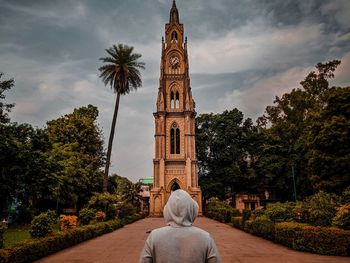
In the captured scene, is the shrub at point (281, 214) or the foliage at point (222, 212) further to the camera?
the foliage at point (222, 212)

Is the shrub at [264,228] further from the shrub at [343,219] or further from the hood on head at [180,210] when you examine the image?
the hood on head at [180,210]

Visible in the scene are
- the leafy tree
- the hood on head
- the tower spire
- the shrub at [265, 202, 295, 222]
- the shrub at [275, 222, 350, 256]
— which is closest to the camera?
the hood on head

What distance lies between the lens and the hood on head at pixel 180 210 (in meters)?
2.42

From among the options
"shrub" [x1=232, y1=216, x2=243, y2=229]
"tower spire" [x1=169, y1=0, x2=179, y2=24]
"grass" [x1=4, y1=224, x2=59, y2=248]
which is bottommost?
"grass" [x1=4, y1=224, x2=59, y2=248]

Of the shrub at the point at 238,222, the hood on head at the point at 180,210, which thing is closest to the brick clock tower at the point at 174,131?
the shrub at the point at 238,222

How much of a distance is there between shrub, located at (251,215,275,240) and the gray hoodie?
1327 cm

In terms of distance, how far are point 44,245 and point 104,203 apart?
12.5 meters

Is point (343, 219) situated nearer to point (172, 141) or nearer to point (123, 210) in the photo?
point (123, 210)

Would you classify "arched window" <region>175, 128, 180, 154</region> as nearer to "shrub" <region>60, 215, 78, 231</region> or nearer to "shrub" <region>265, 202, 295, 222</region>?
Result: "shrub" <region>265, 202, 295, 222</region>

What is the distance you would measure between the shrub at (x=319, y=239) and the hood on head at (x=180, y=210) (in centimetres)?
1014

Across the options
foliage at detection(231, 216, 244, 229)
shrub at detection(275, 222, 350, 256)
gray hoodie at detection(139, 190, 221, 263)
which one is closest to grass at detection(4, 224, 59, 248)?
gray hoodie at detection(139, 190, 221, 263)

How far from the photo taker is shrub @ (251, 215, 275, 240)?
1472 centimetres

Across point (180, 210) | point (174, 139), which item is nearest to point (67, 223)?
point (180, 210)

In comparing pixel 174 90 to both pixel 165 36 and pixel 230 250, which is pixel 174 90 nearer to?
Result: pixel 165 36
